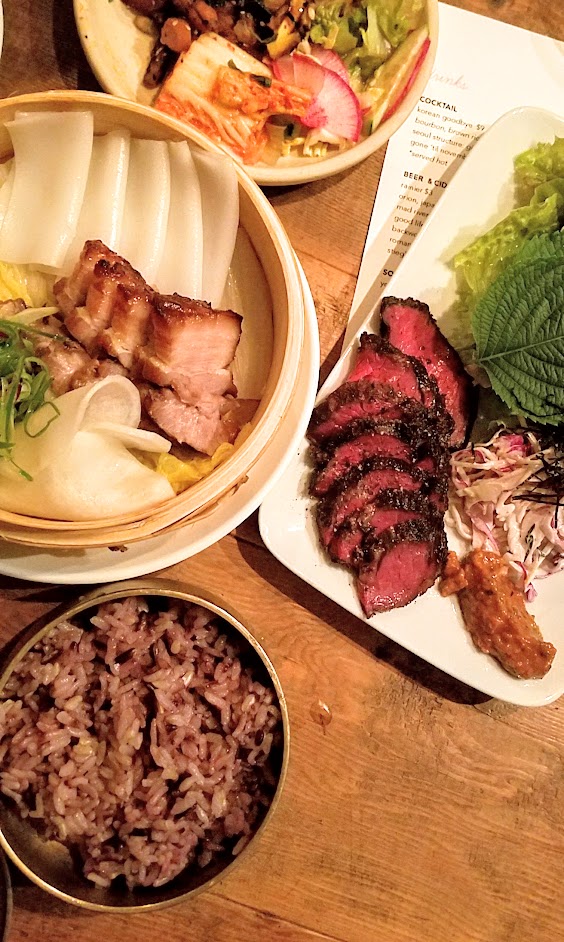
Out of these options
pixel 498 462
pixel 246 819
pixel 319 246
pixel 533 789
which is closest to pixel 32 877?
pixel 246 819

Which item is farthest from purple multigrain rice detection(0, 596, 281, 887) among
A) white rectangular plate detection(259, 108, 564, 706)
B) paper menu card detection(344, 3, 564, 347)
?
paper menu card detection(344, 3, 564, 347)

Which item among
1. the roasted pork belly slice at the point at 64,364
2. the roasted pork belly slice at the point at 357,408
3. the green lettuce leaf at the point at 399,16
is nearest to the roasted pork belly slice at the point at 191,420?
the roasted pork belly slice at the point at 64,364

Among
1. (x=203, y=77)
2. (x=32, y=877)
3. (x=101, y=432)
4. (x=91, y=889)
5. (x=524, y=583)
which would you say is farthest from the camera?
(x=524, y=583)

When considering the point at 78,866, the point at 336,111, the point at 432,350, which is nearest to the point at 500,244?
the point at 432,350

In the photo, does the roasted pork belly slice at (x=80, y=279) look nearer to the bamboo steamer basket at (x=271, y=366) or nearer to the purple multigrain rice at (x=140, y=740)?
the bamboo steamer basket at (x=271, y=366)

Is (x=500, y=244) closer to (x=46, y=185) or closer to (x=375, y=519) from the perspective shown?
(x=375, y=519)

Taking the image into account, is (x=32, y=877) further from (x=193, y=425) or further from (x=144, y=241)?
(x=144, y=241)

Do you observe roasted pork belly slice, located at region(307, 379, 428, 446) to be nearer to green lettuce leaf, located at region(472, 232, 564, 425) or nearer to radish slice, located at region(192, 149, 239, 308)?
green lettuce leaf, located at region(472, 232, 564, 425)
